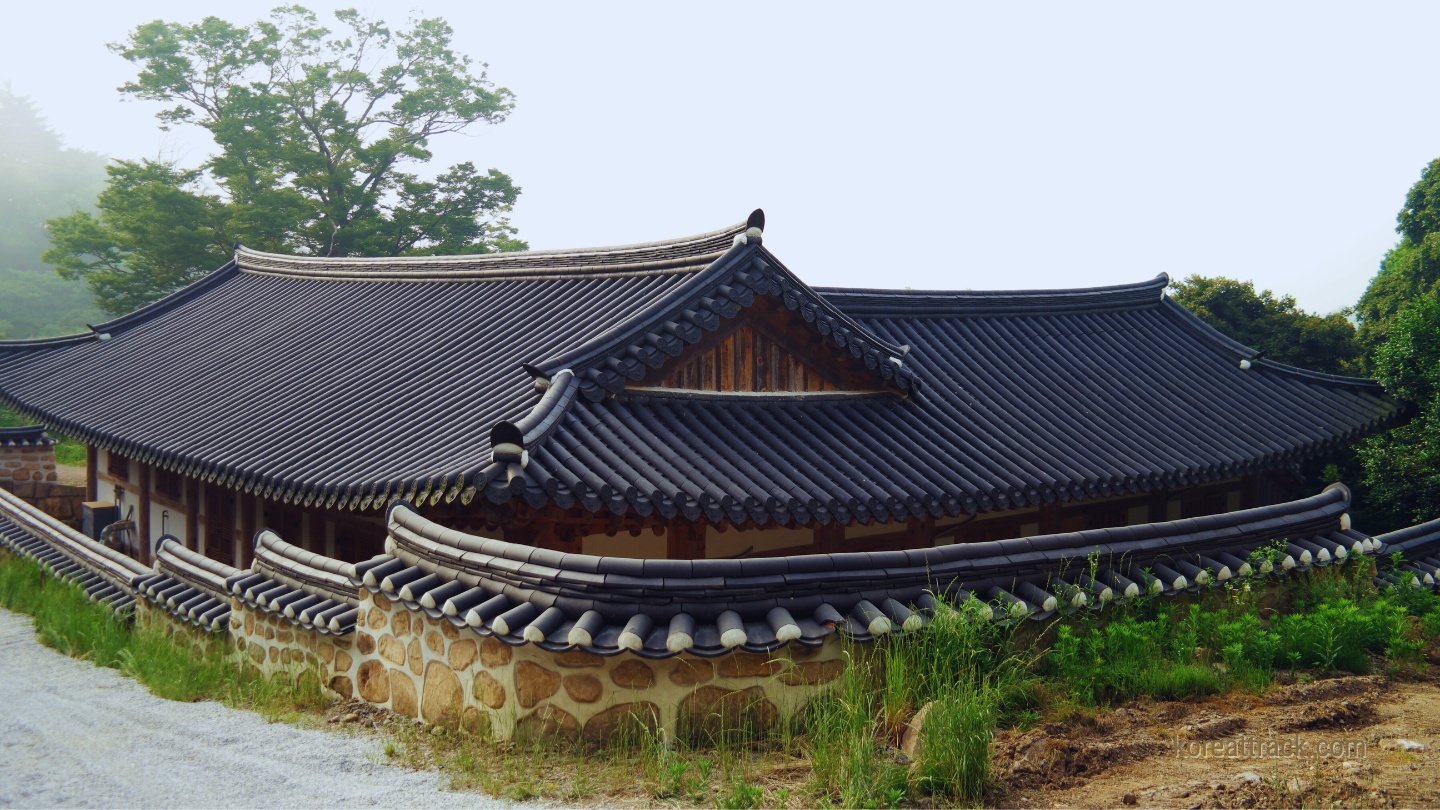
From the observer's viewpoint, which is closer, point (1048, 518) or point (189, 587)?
point (189, 587)

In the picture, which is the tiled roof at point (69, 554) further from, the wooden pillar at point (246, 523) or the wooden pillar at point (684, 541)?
the wooden pillar at point (684, 541)

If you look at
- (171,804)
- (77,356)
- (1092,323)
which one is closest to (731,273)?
(171,804)

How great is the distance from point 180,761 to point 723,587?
12.2 ft

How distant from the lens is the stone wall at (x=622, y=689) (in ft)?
23.0

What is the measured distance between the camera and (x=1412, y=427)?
17.1m

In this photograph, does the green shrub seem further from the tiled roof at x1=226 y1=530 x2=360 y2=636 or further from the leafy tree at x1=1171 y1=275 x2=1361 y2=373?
the leafy tree at x1=1171 y1=275 x2=1361 y2=373

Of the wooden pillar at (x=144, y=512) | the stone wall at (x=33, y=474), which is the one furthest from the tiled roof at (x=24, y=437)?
the wooden pillar at (x=144, y=512)

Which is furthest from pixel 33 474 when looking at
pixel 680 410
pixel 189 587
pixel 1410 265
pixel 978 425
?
pixel 1410 265

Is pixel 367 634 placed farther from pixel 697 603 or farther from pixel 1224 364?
pixel 1224 364

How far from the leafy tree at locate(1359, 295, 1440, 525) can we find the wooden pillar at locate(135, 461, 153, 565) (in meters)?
19.5

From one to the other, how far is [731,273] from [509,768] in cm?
637

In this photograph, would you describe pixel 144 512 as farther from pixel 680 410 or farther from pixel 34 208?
pixel 34 208

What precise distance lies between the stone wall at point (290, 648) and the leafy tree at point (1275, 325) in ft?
68.8

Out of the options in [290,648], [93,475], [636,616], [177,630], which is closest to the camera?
[636,616]
